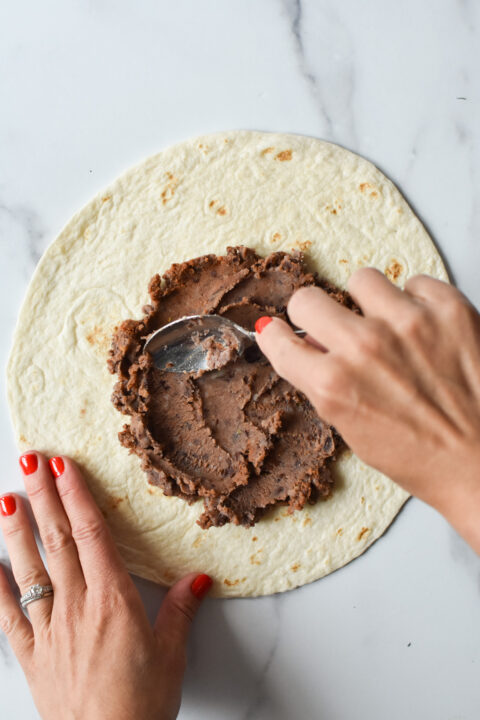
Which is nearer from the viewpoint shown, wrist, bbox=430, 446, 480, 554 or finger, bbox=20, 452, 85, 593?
wrist, bbox=430, 446, 480, 554

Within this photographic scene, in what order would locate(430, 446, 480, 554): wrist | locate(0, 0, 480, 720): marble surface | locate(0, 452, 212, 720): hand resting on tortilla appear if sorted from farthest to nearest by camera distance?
locate(0, 0, 480, 720): marble surface < locate(0, 452, 212, 720): hand resting on tortilla < locate(430, 446, 480, 554): wrist

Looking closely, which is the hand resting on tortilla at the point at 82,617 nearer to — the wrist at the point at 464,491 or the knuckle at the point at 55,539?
the knuckle at the point at 55,539

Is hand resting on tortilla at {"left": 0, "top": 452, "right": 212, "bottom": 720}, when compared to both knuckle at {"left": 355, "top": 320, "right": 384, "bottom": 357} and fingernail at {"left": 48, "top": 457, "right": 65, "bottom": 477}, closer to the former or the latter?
fingernail at {"left": 48, "top": 457, "right": 65, "bottom": 477}

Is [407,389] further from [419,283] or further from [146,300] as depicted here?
[146,300]


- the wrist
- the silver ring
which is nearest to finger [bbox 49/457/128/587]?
the silver ring

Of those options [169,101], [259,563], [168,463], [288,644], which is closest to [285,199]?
[169,101]

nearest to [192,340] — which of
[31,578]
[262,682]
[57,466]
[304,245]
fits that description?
[304,245]
